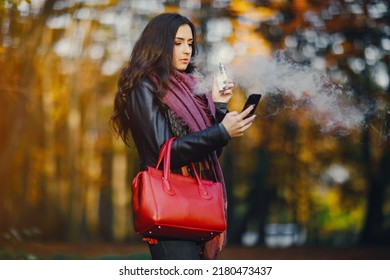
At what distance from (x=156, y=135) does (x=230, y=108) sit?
720 cm

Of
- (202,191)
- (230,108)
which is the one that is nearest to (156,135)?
(202,191)

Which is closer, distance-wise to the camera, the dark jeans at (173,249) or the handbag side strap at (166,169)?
the handbag side strap at (166,169)

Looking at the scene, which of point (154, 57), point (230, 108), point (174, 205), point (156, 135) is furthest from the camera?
point (230, 108)

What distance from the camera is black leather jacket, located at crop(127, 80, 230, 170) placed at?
2.68m

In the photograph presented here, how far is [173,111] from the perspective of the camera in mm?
2838

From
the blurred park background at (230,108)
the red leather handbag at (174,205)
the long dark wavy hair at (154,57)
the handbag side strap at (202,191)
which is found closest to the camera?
the red leather handbag at (174,205)

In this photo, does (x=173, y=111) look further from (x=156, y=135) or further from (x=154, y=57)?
(x=154, y=57)

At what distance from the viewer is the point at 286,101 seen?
13.1 feet

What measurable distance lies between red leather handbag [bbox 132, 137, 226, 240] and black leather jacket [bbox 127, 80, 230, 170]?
0.18 ft

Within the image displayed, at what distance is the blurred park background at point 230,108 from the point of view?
8805 mm

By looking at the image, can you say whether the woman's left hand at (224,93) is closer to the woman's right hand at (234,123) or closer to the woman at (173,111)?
the woman at (173,111)

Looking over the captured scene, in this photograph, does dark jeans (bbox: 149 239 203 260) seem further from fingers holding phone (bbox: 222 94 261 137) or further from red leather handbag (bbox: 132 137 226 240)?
fingers holding phone (bbox: 222 94 261 137)

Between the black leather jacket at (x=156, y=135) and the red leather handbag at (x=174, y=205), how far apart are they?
6cm

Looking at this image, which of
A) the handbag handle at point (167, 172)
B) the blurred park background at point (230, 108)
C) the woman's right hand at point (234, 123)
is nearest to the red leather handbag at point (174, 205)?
the handbag handle at point (167, 172)
